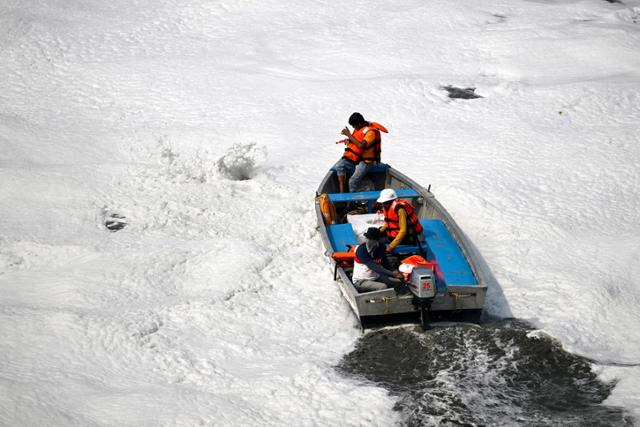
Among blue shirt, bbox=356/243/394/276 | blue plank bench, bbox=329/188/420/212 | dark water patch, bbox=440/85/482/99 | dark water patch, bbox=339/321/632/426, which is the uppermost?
dark water patch, bbox=440/85/482/99

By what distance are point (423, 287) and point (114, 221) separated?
6.66 metres

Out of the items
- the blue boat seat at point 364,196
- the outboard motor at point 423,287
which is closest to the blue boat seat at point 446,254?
the outboard motor at point 423,287

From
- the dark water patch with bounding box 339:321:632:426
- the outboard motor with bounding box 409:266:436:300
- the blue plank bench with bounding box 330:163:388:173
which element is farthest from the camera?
the blue plank bench with bounding box 330:163:388:173

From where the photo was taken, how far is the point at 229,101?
719 inches

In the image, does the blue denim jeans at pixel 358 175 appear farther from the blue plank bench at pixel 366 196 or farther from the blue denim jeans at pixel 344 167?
the blue plank bench at pixel 366 196

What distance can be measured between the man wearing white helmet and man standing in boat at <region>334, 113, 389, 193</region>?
89.9 inches

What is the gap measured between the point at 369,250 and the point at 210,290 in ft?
9.51

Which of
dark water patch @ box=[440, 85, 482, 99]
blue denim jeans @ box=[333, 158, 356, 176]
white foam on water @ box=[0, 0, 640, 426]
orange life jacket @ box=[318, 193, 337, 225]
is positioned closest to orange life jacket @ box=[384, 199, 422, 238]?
orange life jacket @ box=[318, 193, 337, 225]

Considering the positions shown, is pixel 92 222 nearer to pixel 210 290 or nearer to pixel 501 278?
pixel 210 290

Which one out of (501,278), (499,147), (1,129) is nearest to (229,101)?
(1,129)

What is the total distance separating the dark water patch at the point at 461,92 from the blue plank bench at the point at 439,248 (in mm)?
7566

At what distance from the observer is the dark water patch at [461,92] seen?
1850 centimetres

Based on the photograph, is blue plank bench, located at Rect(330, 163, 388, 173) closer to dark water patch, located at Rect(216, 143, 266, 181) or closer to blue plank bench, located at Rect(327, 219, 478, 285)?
blue plank bench, located at Rect(327, 219, 478, 285)

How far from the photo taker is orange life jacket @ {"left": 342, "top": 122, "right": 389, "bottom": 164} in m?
12.9
